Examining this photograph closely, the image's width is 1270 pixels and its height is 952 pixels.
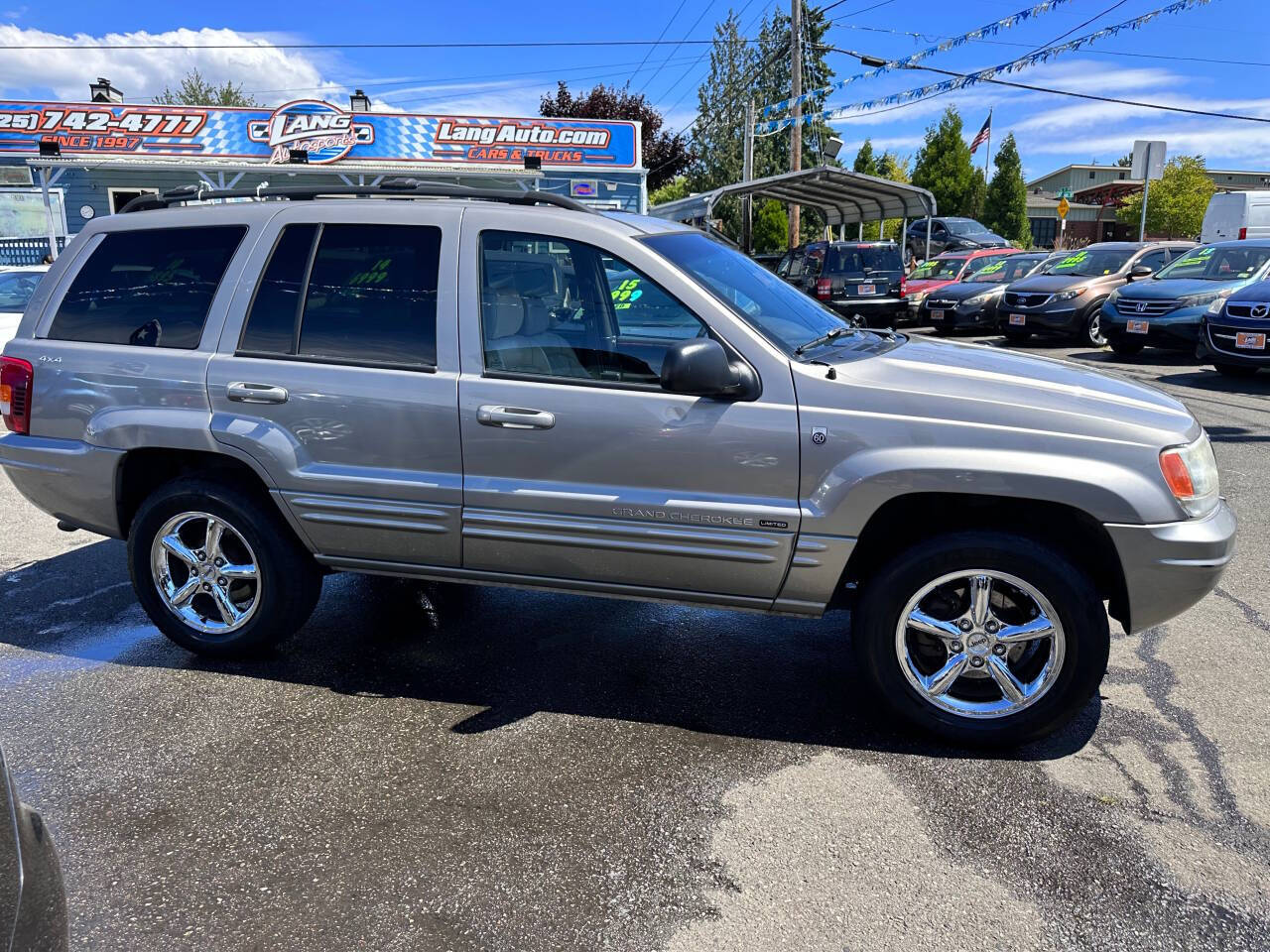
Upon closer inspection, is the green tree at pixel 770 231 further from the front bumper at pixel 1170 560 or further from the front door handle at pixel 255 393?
the front bumper at pixel 1170 560

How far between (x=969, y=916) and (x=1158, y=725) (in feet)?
4.81

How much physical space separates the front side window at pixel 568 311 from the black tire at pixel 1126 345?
11.3 metres

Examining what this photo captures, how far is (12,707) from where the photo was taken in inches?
147

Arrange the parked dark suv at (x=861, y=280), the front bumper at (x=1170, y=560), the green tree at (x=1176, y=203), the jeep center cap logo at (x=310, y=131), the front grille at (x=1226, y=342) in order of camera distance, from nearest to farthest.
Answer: the front bumper at (x=1170, y=560)
the front grille at (x=1226, y=342)
the parked dark suv at (x=861, y=280)
the jeep center cap logo at (x=310, y=131)
the green tree at (x=1176, y=203)

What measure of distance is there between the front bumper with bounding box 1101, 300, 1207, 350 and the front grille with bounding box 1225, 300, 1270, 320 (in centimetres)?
130

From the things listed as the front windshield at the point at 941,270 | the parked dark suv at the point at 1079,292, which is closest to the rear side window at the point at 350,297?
the parked dark suv at the point at 1079,292

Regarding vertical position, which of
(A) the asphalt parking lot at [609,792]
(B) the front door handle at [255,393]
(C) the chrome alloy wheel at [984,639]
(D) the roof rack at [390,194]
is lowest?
(A) the asphalt parking lot at [609,792]

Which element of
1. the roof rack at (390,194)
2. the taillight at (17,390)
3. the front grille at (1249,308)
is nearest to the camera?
the roof rack at (390,194)

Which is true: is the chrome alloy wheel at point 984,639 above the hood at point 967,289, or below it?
below

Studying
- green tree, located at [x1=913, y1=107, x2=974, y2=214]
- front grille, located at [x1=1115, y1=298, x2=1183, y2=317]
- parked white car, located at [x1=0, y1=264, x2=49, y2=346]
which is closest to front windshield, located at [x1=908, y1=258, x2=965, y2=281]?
front grille, located at [x1=1115, y1=298, x2=1183, y2=317]

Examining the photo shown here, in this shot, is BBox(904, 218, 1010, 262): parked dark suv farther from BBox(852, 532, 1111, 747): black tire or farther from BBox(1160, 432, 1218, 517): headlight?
BBox(852, 532, 1111, 747): black tire

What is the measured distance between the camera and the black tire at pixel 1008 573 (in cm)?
321

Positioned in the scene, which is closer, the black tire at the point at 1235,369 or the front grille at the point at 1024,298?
the black tire at the point at 1235,369

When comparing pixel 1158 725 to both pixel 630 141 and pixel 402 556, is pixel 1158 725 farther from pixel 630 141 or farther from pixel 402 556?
pixel 630 141
